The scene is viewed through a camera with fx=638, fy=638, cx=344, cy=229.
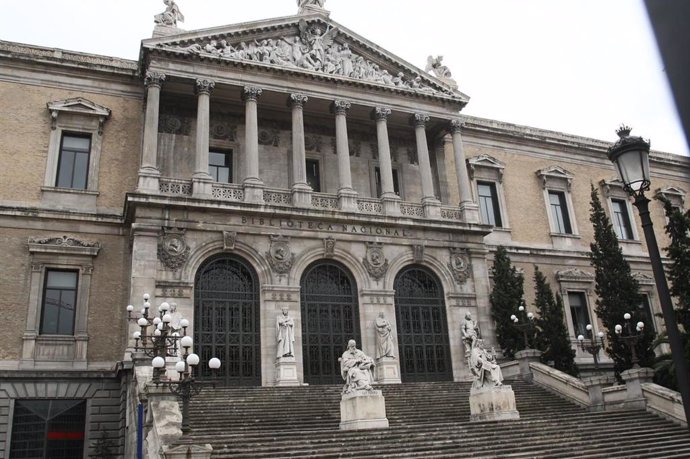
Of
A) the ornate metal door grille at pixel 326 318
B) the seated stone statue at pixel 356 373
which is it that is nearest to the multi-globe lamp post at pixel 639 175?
the seated stone statue at pixel 356 373

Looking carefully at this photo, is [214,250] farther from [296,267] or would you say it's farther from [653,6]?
[653,6]

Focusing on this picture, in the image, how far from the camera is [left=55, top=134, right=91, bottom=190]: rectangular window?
23812mm

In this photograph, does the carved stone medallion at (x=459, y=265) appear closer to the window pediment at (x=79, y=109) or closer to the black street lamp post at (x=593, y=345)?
the black street lamp post at (x=593, y=345)

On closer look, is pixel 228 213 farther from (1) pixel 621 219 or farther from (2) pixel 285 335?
(1) pixel 621 219

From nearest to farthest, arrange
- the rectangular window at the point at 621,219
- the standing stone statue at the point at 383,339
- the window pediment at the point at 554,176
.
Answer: the standing stone statue at the point at 383,339, the window pediment at the point at 554,176, the rectangular window at the point at 621,219

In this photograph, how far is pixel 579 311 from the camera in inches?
1228

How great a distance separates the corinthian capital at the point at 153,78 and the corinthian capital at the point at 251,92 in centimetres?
312

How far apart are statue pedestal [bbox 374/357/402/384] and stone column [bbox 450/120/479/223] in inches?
281

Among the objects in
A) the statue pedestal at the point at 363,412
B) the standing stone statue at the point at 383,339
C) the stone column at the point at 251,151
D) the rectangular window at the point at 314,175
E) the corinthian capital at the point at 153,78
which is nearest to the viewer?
the statue pedestal at the point at 363,412

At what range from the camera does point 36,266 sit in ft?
71.9

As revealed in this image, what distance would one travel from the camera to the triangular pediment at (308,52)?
24.7m

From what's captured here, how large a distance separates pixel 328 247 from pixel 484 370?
8.14 meters

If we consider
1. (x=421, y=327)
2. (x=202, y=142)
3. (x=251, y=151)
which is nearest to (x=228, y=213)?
(x=251, y=151)

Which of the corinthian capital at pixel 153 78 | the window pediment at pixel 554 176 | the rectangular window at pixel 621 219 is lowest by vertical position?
the rectangular window at pixel 621 219
